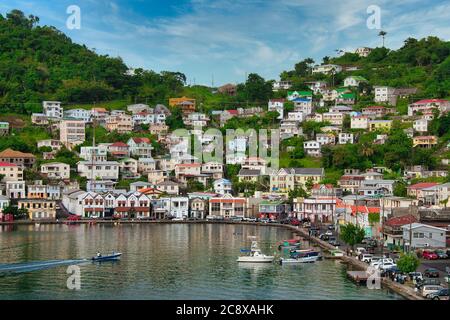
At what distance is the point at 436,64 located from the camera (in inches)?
1335

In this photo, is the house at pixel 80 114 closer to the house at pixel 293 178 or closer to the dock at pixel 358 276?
the house at pixel 293 178

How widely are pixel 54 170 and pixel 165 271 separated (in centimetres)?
1351

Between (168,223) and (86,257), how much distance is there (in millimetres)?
8208

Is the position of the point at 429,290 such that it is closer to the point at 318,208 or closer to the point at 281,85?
the point at 318,208

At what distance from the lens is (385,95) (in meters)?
30.2

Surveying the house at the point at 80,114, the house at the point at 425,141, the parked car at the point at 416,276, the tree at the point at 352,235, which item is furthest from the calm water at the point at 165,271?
the house at the point at 80,114

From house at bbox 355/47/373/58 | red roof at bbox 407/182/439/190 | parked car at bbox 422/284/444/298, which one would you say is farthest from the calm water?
house at bbox 355/47/373/58

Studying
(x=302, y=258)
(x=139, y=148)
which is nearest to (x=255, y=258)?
(x=302, y=258)

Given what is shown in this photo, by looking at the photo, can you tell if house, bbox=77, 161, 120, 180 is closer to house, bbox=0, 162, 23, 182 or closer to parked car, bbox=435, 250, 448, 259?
house, bbox=0, 162, 23, 182

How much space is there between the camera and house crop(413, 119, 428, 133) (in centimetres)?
2538

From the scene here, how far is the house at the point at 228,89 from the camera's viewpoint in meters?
36.8

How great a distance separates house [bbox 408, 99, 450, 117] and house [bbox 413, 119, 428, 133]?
1137 millimetres

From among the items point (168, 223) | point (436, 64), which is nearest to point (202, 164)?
point (168, 223)

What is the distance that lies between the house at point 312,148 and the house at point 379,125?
8.83ft
